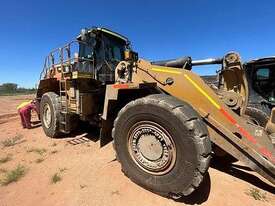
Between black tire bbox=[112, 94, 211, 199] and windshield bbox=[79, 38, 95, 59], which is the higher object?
windshield bbox=[79, 38, 95, 59]

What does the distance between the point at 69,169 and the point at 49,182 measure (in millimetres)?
567

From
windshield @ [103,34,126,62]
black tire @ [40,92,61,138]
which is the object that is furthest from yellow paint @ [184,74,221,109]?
black tire @ [40,92,61,138]

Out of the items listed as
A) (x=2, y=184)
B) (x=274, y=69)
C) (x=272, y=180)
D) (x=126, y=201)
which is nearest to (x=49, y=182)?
(x=2, y=184)

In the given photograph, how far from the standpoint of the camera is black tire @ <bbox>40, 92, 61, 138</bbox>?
7.15 meters

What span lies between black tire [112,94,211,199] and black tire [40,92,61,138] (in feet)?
13.1

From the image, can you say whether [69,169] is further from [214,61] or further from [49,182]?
[214,61]

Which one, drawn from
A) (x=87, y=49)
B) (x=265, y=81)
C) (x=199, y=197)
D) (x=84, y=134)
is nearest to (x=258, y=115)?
(x=265, y=81)

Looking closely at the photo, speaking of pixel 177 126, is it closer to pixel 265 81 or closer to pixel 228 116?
pixel 228 116

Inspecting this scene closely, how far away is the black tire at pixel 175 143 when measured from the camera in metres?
3.04

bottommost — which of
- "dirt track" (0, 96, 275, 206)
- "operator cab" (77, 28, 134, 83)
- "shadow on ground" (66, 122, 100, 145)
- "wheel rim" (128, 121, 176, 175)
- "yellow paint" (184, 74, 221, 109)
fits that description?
"dirt track" (0, 96, 275, 206)

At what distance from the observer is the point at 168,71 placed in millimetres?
4043

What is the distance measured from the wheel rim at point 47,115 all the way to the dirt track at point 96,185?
1.96m

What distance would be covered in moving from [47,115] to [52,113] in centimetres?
72

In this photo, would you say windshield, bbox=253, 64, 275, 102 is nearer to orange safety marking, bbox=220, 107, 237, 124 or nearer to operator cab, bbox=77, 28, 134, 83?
orange safety marking, bbox=220, 107, 237, 124
